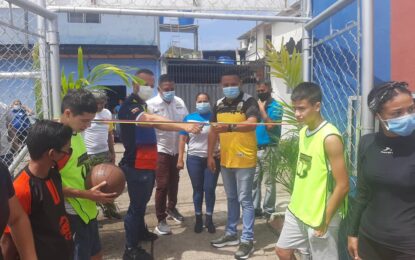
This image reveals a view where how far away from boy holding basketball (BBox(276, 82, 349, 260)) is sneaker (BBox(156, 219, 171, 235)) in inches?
87.4

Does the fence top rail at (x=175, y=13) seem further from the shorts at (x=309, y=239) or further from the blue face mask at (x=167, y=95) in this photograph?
the shorts at (x=309, y=239)

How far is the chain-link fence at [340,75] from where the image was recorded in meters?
3.55

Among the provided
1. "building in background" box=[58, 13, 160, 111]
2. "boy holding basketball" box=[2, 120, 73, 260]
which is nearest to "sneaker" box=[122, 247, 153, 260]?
"boy holding basketball" box=[2, 120, 73, 260]

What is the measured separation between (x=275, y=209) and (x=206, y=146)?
142 cm

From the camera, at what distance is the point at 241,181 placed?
4.32 m

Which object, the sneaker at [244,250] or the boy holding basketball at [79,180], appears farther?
the sneaker at [244,250]

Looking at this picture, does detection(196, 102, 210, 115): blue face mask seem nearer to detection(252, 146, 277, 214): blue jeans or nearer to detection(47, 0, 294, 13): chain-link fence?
detection(252, 146, 277, 214): blue jeans

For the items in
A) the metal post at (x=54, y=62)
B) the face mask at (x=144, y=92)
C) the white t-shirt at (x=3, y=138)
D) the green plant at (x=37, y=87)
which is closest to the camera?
the white t-shirt at (x=3, y=138)

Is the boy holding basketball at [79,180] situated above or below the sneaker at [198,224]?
above

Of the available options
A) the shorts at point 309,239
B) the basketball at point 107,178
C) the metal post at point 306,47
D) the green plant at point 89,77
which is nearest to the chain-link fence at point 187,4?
the metal post at point 306,47

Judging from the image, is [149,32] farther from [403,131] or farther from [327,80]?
[403,131]

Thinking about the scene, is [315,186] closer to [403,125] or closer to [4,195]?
[403,125]

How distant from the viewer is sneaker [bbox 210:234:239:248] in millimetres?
4611

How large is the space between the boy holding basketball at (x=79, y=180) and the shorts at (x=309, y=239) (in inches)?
53.1
